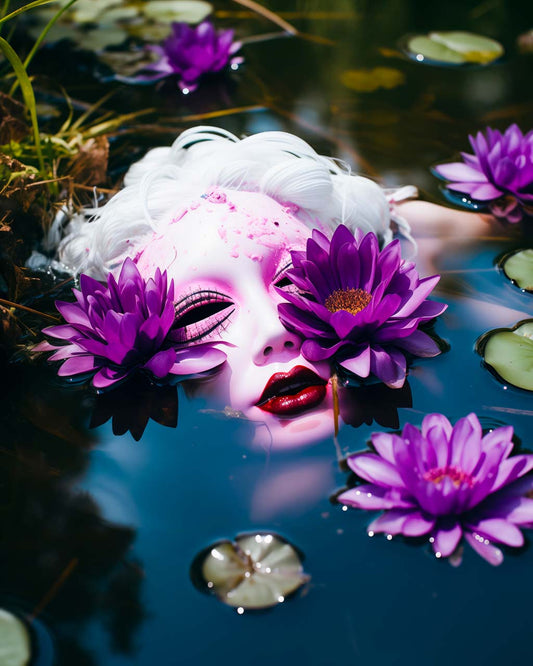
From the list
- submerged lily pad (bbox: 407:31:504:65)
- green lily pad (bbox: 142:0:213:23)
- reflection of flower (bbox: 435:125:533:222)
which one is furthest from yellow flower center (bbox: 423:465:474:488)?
green lily pad (bbox: 142:0:213:23)

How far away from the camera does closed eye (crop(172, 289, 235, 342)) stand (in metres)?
1.83

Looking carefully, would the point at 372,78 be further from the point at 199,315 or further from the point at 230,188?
the point at 199,315

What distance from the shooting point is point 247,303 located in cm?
181

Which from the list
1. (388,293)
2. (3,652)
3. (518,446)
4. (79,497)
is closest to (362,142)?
(388,293)

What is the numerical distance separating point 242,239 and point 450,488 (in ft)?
2.58

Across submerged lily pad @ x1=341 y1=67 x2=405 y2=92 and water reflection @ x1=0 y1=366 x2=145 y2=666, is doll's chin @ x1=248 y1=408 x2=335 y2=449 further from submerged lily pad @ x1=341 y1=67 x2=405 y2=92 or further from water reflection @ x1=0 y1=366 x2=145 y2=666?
submerged lily pad @ x1=341 y1=67 x2=405 y2=92

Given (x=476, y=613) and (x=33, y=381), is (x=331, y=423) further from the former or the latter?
(x=33, y=381)

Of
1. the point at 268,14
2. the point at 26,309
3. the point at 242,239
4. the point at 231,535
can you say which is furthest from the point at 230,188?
the point at 268,14

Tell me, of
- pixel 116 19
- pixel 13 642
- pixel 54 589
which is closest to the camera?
pixel 13 642

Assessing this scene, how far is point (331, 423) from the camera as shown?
5.65ft

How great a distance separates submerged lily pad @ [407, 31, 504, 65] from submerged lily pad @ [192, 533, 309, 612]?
2.45 meters

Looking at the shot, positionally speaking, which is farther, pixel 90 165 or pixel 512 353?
pixel 90 165

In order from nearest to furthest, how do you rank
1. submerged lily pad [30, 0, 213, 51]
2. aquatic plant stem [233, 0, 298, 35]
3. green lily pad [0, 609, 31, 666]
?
green lily pad [0, 609, 31, 666] < submerged lily pad [30, 0, 213, 51] < aquatic plant stem [233, 0, 298, 35]

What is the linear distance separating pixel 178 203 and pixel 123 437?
0.65 metres
